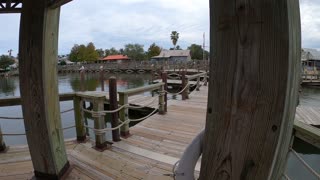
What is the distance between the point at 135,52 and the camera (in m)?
72.9

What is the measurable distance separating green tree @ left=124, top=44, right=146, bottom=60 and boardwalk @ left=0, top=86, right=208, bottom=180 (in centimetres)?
6878

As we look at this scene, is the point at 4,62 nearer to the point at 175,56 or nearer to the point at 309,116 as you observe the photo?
the point at 175,56

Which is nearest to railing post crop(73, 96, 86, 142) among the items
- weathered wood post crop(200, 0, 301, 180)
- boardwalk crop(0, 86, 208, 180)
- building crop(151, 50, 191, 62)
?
boardwalk crop(0, 86, 208, 180)

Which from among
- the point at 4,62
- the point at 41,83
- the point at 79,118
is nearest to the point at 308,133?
the point at 41,83

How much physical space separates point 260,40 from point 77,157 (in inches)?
117

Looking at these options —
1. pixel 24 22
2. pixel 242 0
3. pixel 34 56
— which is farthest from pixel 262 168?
pixel 24 22

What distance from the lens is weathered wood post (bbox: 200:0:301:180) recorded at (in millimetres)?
772

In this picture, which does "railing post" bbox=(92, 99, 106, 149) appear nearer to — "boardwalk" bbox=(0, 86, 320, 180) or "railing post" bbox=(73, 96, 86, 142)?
"boardwalk" bbox=(0, 86, 320, 180)

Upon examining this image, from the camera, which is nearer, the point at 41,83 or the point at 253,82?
the point at 253,82

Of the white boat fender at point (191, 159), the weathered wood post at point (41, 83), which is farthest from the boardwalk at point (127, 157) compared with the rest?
the white boat fender at point (191, 159)

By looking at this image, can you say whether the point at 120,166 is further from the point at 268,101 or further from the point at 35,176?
the point at 268,101

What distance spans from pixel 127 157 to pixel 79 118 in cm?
101

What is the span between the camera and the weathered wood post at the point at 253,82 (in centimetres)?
77

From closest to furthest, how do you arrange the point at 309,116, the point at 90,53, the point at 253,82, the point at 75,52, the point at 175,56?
the point at 253,82 < the point at 309,116 < the point at 175,56 < the point at 90,53 < the point at 75,52
